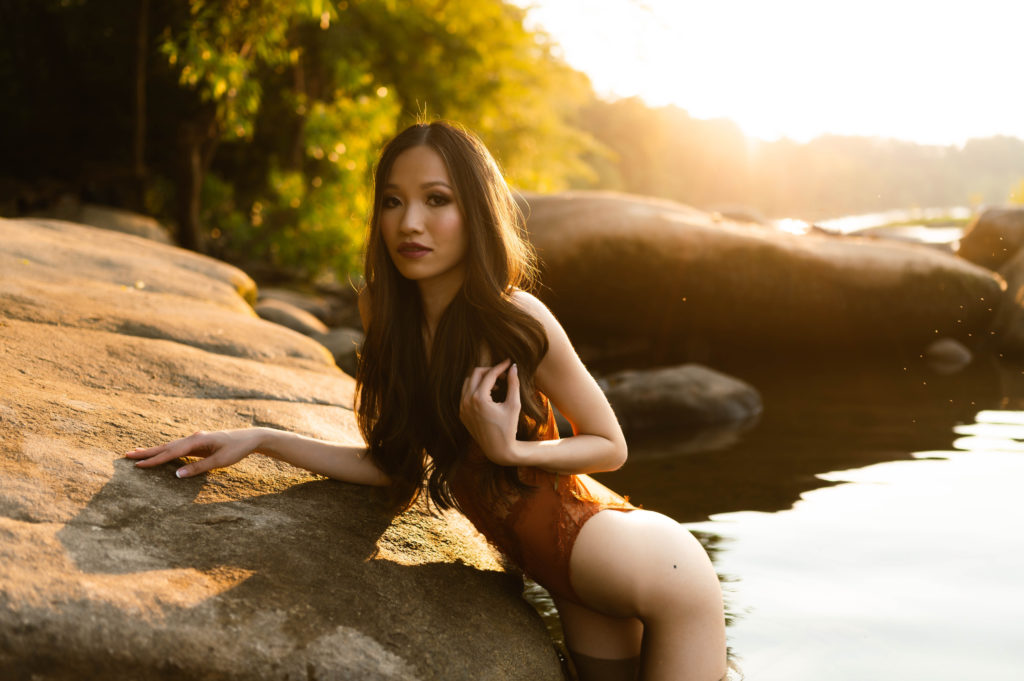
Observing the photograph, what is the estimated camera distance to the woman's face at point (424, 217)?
8.28 feet

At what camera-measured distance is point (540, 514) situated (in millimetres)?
2529

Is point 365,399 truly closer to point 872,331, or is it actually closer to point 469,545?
point 469,545

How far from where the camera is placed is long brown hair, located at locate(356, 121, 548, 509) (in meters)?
2.51

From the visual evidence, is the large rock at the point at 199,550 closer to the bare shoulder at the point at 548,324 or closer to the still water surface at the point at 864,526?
the bare shoulder at the point at 548,324

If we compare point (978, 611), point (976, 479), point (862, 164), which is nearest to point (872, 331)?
point (976, 479)

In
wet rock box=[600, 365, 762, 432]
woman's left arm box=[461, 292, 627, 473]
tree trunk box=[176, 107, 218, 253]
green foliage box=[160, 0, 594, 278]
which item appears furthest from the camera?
tree trunk box=[176, 107, 218, 253]

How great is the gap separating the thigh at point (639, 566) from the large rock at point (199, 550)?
0.23 metres

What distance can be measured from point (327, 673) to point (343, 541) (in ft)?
1.80

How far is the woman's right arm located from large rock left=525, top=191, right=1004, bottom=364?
6.12 meters

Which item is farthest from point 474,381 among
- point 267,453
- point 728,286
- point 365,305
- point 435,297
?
point 728,286

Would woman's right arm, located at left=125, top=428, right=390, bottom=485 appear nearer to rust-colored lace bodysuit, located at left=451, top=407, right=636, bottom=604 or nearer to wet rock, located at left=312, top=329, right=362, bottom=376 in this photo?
rust-colored lace bodysuit, located at left=451, top=407, right=636, bottom=604

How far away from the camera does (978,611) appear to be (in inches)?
128

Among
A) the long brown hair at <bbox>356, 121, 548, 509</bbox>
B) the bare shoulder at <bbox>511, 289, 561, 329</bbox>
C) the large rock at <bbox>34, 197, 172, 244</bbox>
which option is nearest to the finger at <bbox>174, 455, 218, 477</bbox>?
the long brown hair at <bbox>356, 121, 548, 509</bbox>

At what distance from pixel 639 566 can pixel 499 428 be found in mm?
527
